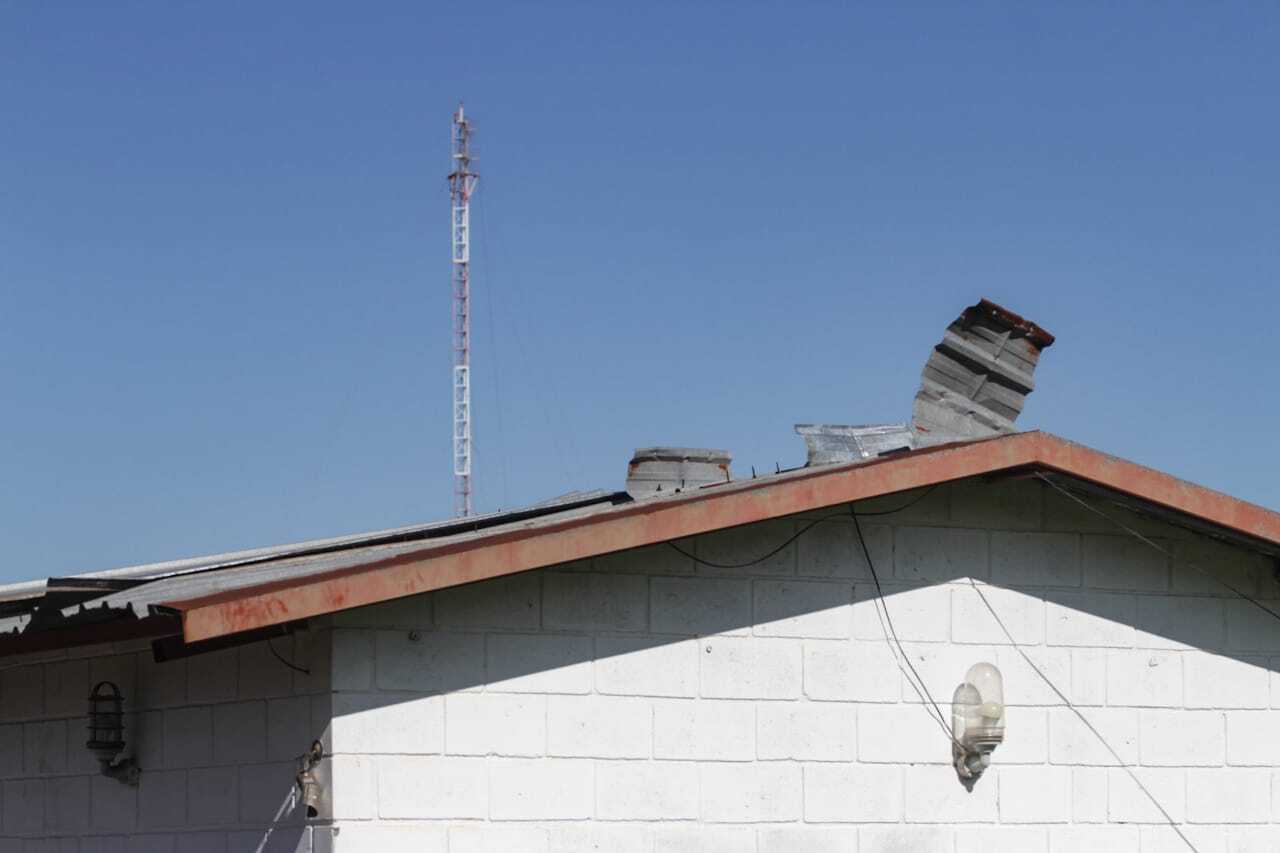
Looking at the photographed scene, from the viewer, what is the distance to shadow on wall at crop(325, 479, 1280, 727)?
948 cm

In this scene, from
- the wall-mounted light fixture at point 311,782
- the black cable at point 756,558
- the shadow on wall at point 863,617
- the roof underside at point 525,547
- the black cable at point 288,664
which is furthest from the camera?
the black cable at point 756,558

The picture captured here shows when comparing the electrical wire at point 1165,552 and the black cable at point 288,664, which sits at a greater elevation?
the electrical wire at point 1165,552

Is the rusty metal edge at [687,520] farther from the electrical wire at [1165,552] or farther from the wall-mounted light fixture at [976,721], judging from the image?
the wall-mounted light fixture at [976,721]

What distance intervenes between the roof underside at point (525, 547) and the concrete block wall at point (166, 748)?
1.17ft

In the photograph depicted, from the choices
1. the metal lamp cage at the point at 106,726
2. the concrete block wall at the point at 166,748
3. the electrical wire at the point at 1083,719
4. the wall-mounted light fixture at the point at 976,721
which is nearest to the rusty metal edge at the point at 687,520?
the concrete block wall at the point at 166,748

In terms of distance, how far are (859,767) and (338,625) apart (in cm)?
282

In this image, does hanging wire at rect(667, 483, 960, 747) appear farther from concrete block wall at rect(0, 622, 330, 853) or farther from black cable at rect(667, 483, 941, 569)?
concrete block wall at rect(0, 622, 330, 853)

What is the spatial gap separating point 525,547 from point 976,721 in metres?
2.73

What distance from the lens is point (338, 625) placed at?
915cm

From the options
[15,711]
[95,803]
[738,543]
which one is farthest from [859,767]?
[15,711]

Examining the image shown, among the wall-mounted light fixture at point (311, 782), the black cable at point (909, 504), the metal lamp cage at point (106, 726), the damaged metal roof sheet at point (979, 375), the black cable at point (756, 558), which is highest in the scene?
the damaged metal roof sheet at point (979, 375)

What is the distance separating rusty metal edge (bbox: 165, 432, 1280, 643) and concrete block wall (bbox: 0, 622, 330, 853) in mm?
702

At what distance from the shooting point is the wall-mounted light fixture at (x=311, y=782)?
30.0ft

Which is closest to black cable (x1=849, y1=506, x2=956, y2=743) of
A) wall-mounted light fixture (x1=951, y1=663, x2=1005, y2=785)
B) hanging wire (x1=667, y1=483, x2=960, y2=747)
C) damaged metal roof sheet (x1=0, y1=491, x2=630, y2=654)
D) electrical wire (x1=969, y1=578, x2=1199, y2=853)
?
hanging wire (x1=667, y1=483, x2=960, y2=747)
